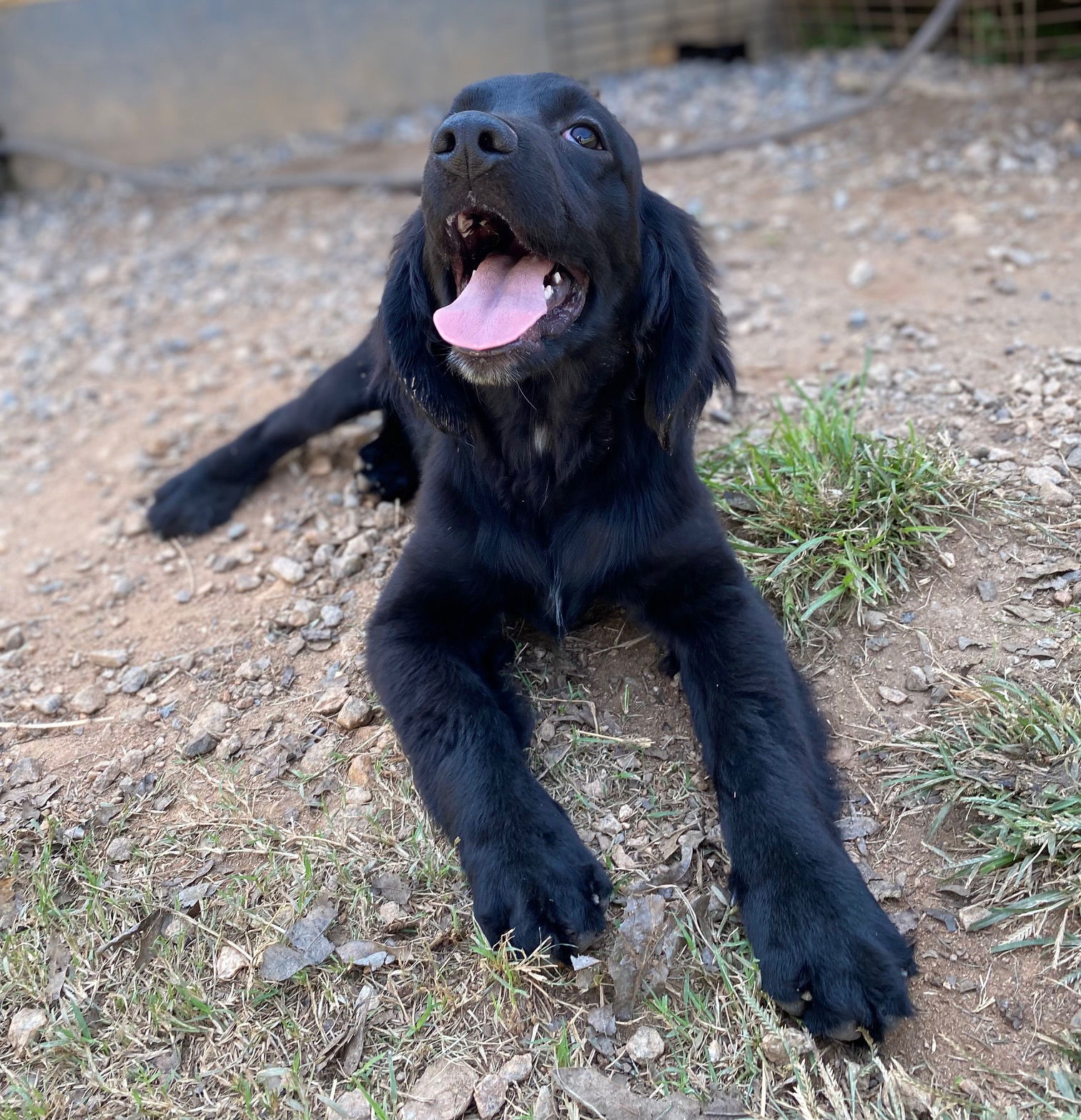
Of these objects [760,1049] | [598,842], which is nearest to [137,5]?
[598,842]

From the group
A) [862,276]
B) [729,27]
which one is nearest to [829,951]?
[862,276]

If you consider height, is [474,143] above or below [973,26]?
above

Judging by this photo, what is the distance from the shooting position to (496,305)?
2.36 meters

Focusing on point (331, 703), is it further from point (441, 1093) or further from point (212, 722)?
point (441, 1093)

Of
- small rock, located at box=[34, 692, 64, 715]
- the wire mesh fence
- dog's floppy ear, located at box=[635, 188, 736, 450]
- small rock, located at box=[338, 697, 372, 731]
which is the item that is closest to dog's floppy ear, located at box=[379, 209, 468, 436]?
dog's floppy ear, located at box=[635, 188, 736, 450]

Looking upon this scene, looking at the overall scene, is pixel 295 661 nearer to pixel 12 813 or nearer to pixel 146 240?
pixel 12 813

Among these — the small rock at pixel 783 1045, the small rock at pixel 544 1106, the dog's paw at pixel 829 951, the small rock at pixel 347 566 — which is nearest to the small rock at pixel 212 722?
the small rock at pixel 347 566

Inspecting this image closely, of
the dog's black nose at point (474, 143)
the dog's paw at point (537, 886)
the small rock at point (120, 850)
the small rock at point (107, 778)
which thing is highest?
the dog's black nose at point (474, 143)

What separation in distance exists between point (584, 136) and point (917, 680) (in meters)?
1.51

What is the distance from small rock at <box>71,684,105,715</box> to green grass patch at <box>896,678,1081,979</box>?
6.89 feet

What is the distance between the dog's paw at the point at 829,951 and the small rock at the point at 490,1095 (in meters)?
0.52

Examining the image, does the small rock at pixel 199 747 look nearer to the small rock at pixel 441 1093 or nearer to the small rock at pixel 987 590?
the small rock at pixel 441 1093

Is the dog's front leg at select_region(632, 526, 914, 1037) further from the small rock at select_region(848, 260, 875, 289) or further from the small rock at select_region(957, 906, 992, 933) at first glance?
the small rock at select_region(848, 260, 875, 289)

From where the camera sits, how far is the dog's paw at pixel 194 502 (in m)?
3.60
